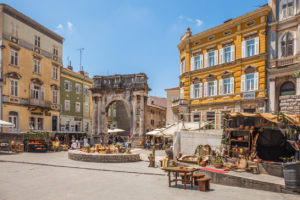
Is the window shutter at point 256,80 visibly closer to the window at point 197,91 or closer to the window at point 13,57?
the window at point 197,91

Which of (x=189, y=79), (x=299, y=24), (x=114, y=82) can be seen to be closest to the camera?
(x=299, y=24)

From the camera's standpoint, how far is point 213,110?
2644 centimetres

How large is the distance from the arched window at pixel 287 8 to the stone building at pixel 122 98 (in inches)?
677

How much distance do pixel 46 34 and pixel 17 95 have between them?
10491 millimetres

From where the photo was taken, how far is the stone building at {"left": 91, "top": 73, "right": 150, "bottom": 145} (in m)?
32.1

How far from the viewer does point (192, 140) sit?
1698cm

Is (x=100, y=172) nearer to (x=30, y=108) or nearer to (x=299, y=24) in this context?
(x=299, y=24)

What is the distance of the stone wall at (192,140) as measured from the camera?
16578 millimetres

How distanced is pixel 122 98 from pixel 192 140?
18043 mm

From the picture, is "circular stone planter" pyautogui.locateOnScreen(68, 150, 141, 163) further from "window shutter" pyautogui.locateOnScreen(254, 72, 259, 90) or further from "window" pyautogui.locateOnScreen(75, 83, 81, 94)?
"window" pyautogui.locateOnScreen(75, 83, 81, 94)

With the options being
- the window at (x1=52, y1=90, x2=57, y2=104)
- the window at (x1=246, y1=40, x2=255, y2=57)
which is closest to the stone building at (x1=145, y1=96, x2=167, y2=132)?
the window at (x1=52, y1=90, x2=57, y2=104)

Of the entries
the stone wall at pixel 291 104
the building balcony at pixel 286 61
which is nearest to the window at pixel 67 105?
the building balcony at pixel 286 61

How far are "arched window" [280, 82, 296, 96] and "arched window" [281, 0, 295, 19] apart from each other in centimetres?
583

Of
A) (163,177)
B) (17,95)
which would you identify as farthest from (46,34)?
(163,177)
